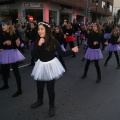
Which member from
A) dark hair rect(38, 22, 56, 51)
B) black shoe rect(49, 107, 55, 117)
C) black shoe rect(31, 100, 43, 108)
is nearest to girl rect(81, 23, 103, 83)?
black shoe rect(31, 100, 43, 108)

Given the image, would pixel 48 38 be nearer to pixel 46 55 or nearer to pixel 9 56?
pixel 46 55

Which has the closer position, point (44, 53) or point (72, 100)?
point (44, 53)

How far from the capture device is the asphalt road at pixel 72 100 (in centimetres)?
509

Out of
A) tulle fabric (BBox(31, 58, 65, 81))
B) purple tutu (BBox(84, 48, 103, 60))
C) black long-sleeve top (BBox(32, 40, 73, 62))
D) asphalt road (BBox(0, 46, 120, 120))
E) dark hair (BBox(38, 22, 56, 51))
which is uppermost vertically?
dark hair (BBox(38, 22, 56, 51))

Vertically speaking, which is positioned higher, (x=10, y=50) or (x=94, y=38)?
(x=94, y=38)

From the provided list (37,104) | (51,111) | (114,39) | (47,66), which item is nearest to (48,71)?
(47,66)

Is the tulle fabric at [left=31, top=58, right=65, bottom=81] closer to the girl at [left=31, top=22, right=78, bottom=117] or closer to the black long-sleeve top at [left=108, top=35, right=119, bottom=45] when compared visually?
the girl at [left=31, top=22, right=78, bottom=117]

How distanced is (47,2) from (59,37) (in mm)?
21091

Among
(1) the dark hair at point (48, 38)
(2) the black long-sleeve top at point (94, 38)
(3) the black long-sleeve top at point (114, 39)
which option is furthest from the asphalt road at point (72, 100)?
(3) the black long-sleeve top at point (114, 39)

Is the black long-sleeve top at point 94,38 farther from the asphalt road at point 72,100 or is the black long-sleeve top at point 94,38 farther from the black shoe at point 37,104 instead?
the black shoe at point 37,104

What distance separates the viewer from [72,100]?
603cm

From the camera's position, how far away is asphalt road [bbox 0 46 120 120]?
509 centimetres

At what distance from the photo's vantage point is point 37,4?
29.8 meters

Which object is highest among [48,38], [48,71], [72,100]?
[48,38]
